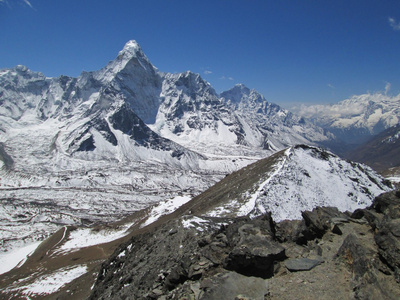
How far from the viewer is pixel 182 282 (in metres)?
16.1

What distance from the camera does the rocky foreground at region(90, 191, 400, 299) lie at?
12.9 m

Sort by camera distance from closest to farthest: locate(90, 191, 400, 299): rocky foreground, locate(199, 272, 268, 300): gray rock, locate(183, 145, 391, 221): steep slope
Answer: locate(90, 191, 400, 299): rocky foreground
locate(199, 272, 268, 300): gray rock
locate(183, 145, 391, 221): steep slope

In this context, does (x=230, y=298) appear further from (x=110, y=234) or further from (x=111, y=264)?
(x=110, y=234)

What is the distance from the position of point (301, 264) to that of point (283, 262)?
3.37ft

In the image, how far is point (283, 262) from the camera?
15422 mm

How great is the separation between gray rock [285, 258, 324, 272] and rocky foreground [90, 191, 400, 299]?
55mm

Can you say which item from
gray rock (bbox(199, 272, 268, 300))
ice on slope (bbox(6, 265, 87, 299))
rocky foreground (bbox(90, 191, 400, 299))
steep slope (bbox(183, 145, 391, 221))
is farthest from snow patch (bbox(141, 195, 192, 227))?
gray rock (bbox(199, 272, 268, 300))

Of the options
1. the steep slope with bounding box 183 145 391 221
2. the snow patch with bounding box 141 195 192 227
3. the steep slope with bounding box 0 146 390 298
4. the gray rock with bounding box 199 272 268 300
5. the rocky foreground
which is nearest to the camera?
the rocky foreground

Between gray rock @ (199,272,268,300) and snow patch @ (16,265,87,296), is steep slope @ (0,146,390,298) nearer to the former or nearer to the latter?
snow patch @ (16,265,87,296)

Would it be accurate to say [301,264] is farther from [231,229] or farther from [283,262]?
[231,229]

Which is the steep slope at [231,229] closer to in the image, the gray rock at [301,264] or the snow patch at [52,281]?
the snow patch at [52,281]

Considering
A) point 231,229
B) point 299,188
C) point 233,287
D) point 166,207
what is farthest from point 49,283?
point 299,188

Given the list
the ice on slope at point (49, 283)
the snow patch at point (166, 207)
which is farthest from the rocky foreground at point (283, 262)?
the snow patch at point (166, 207)

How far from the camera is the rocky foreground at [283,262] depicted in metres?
12.9
